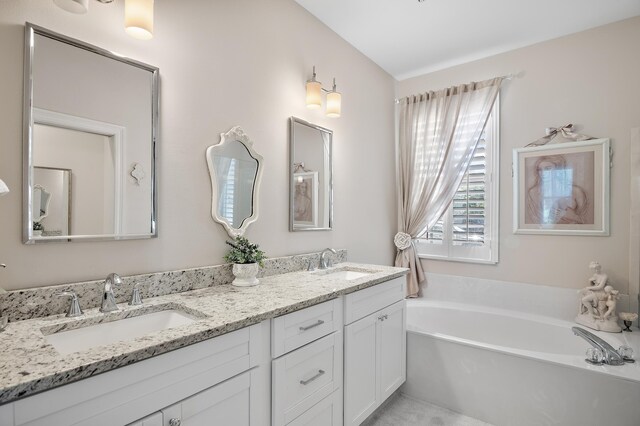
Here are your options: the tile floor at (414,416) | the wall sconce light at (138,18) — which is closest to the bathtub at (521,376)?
the tile floor at (414,416)

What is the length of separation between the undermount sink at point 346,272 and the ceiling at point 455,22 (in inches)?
72.8

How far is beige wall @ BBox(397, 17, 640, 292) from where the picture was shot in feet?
8.20

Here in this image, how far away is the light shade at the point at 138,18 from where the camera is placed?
4.35ft

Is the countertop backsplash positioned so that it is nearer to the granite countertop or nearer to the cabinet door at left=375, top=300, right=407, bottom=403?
the granite countertop

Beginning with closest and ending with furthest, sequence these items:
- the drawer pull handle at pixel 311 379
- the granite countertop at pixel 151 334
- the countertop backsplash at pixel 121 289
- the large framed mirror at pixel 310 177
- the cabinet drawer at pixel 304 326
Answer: the granite countertop at pixel 151 334 → the countertop backsplash at pixel 121 289 → the cabinet drawer at pixel 304 326 → the drawer pull handle at pixel 311 379 → the large framed mirror at pixel 310 177

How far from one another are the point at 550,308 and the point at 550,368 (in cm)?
93

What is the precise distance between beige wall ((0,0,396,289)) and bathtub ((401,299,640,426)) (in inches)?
42.1

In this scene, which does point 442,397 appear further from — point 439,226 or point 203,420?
point 203,420

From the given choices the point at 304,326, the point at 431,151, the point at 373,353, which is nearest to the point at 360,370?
the point at 373,353

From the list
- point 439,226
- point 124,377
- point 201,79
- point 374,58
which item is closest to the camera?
point 124,377

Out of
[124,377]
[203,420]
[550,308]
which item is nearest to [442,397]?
[550,308]

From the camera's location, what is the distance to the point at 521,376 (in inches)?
82.7

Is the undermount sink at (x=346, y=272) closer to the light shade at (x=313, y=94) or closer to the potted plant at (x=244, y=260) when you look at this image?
the potted plant at (x=244, y=260)

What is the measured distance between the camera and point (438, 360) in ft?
7.87
